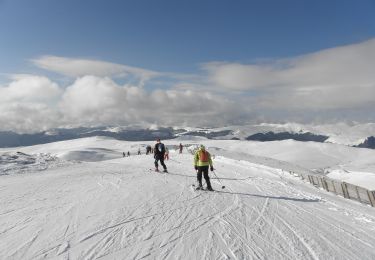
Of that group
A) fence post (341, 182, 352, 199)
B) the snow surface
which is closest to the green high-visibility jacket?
the snow surface

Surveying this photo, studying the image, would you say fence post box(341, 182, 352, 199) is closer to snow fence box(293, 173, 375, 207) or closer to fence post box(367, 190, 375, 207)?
snow fence box(293, 173, 375, 207)

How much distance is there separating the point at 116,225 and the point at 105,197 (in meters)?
4.55

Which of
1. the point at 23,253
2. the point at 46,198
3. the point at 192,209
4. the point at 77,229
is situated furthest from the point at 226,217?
the point at 46,198

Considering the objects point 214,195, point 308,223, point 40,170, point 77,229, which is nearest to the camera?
point 77,229

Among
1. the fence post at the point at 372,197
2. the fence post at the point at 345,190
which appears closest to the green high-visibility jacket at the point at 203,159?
the fence post at the point at 372,197

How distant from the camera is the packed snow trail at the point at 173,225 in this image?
27.6ft

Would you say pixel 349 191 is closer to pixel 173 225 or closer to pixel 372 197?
pixel 372 197

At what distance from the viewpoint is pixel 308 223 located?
11727 mm

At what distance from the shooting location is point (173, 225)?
1051 cm

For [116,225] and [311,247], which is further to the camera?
[116,225]

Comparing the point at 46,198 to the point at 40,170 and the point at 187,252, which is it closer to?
the point at 187,252

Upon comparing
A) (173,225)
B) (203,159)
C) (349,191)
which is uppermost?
(203,159)

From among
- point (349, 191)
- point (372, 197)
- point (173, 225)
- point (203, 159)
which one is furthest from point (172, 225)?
point (349, 191)

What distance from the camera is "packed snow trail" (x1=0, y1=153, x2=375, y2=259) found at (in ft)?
27.6
